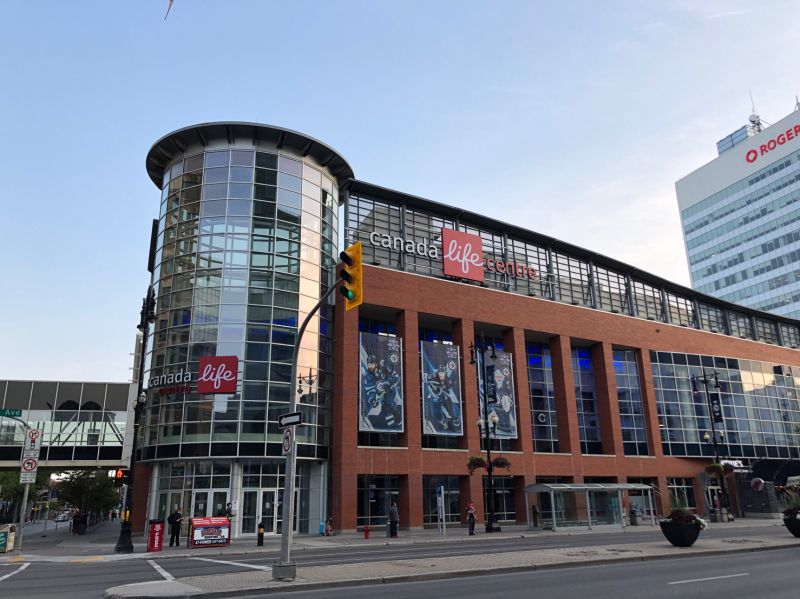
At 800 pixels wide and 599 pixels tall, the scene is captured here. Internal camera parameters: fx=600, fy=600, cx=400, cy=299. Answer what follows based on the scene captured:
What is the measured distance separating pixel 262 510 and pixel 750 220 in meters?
116

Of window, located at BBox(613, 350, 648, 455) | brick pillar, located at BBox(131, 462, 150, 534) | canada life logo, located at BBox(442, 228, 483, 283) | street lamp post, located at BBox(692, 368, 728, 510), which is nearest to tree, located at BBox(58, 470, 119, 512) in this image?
brick pillar, located at BBox(131, 462, 150, 534)

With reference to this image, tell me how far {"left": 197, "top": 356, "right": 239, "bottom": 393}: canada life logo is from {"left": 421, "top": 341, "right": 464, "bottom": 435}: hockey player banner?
→ 14.3m

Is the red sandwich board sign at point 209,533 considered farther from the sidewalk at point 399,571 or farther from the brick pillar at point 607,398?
the brick pillar at point 607,398

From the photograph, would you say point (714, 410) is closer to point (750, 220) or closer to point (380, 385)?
point (380, 385)

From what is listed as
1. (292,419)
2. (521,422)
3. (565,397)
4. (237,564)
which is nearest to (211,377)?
(237,564)

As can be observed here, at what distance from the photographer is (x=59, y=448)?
55.2 meters

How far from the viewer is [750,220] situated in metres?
118

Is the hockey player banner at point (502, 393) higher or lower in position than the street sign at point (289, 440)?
higher

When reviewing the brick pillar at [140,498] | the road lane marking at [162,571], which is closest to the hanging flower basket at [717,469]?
the road lane marking at [162,571]

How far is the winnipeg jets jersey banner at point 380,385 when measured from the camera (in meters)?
41.5

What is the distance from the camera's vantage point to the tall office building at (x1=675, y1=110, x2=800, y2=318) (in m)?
109

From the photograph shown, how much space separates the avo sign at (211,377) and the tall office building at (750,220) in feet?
348

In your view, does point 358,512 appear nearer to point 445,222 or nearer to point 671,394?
point 445,222

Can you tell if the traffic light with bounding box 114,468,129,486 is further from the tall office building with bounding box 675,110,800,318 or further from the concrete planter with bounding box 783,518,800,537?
the tall office building with bounding box 675,110,800,318
